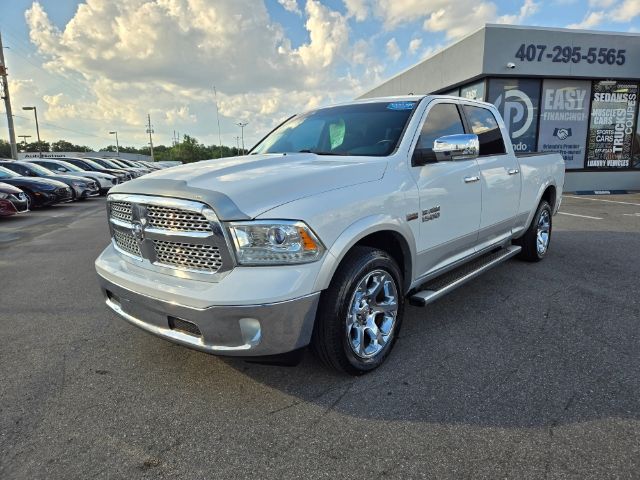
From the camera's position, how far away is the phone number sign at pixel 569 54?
13914 mm

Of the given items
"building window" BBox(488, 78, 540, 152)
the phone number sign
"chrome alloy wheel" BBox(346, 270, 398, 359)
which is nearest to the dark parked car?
"chrome alloy wheel" BBox(346, 270, 398, 359)

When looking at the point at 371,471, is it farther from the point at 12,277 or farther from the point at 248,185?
the point at 12,277

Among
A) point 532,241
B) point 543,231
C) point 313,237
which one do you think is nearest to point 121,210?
point 313,237

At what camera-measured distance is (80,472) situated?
2129mm

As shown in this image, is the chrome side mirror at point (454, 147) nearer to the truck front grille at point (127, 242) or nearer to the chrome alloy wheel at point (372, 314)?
the chrome alloy wheel at point (372, 314)

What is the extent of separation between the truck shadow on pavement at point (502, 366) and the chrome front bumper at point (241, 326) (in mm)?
480

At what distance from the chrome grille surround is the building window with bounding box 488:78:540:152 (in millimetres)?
13906

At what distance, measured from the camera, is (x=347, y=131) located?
3799 millimetres

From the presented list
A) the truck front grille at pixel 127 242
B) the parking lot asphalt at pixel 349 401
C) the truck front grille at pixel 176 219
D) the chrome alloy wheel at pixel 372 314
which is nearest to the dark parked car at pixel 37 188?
the parking lot asphalt at pixel 349 401

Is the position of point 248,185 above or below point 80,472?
above

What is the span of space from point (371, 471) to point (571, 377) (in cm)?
162

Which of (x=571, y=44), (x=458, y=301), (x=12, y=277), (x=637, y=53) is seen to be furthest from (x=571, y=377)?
(x=637, y=53)

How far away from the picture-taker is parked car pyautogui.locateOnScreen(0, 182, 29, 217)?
10.7 metres

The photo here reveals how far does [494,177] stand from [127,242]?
10.9 ft
